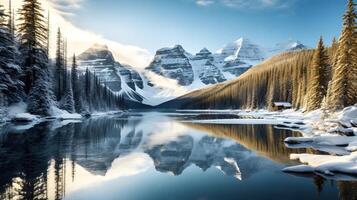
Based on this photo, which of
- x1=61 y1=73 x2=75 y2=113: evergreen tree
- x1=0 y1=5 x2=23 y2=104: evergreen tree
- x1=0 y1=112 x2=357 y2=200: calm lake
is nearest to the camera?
x1=0 y1=112 x2=357 y2=200: calm lake

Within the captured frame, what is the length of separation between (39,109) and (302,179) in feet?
155

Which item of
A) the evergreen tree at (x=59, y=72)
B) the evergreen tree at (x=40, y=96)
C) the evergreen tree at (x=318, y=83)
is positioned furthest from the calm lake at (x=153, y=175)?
the evergreen tree at (x=59, y=72)

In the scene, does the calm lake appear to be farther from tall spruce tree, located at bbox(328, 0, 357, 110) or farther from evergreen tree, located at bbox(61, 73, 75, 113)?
evergreen tree, located at bbox(61, 73, 75, 113)

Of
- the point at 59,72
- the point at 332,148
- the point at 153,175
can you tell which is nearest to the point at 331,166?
the point at 332,148

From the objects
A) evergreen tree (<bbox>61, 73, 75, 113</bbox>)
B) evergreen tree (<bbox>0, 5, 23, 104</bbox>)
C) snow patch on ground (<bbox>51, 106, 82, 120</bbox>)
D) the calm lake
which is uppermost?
evergreen tree (<bbox>0, 5, 23, 104</bbox>)

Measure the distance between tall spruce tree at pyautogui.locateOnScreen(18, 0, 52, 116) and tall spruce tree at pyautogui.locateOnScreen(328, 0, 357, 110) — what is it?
158ft

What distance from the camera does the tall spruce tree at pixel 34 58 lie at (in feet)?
167

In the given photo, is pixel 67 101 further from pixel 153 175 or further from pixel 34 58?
pixel 153 175

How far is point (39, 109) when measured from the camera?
169ft

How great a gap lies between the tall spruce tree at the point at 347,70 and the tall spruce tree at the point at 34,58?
158 feet

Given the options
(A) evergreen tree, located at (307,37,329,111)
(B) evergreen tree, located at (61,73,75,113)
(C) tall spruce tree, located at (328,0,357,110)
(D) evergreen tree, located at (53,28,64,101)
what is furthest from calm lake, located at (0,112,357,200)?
(D) evergreen tree, located at (53,28,64,101)

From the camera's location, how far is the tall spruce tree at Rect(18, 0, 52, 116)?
50.8 metres

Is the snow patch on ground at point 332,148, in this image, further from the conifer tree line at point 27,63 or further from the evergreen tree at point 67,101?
the evergreen tree at point 67,101

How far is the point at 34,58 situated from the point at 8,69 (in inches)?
332
